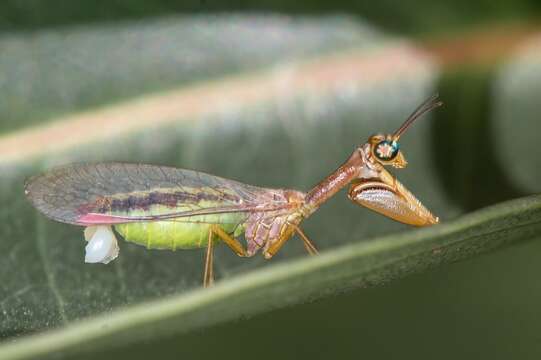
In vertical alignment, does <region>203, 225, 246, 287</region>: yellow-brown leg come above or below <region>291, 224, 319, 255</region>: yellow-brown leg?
below

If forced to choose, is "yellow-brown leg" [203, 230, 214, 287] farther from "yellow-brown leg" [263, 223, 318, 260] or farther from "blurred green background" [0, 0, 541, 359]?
"yellow-brown leg" [263, 223, 318, 260]

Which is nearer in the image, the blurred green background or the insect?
the blurred green background

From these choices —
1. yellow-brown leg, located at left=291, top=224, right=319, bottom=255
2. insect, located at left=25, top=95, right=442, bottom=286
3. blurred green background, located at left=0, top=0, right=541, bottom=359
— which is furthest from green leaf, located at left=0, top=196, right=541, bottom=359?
yellow-brown leg, located at left=291, top=224, right=319, bottom=255

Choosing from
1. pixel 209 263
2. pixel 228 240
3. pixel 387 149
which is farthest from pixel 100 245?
pixel 387 149

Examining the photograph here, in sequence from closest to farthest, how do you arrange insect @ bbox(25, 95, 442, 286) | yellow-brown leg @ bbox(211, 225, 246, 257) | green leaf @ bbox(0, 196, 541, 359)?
green leaf @ bbox(0, 196, 541, 359), insect @ bbox(25, 95, 442, 286), yellow-brown leg @ bbox(211, 225, 246, 257)

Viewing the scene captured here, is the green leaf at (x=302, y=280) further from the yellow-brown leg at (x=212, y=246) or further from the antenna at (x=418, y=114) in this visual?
the yellow-brown leg at (x=212, y=246)

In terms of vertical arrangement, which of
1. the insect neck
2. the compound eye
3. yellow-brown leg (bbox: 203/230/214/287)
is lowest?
yellow-brown leg (bbox: 203/230/214/287)

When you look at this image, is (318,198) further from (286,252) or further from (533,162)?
(533,162)
